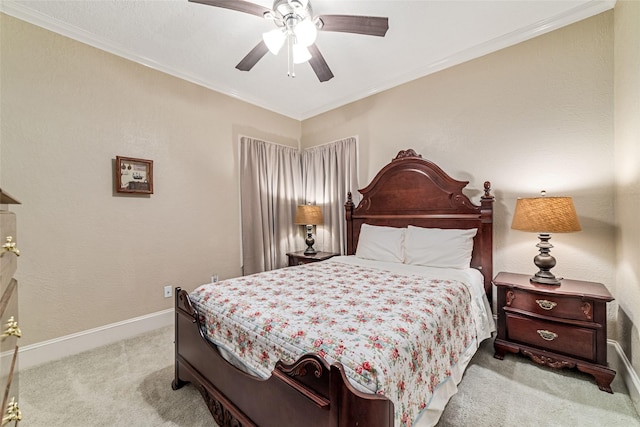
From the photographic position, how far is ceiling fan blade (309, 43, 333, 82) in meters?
2.09

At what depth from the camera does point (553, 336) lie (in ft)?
6.23

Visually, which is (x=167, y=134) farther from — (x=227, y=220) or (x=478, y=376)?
(x=478, y=376)

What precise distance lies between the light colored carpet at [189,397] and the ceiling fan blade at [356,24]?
241cm


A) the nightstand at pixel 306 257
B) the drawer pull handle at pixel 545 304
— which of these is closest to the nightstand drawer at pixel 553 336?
the drawer pull handle at pixel 545 304

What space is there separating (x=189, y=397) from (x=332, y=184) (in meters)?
2.84

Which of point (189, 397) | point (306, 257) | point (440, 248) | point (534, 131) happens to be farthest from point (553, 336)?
point (189, 397)

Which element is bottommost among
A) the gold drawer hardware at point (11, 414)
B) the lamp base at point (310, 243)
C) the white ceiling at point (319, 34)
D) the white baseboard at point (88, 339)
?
the white baseboard at point (88, 339)

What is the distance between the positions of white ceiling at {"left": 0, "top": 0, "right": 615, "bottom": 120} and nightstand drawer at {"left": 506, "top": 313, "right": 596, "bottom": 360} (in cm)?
243

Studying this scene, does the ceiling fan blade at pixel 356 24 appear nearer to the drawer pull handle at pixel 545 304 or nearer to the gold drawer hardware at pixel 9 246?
the gold drawer hardware at pixel 9 246

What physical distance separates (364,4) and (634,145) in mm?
2056

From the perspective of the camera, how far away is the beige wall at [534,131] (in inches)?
81.2

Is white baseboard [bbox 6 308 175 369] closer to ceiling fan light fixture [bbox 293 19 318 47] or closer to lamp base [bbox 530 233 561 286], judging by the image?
ceiling fan light fixture [bbox 293 19 318 47]

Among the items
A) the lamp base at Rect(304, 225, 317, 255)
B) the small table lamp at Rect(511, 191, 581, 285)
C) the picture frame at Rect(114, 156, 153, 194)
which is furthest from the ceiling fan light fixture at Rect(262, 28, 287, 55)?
the lamp base at Rect(304, 225, 317, 255)

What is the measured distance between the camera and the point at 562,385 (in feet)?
5.78
